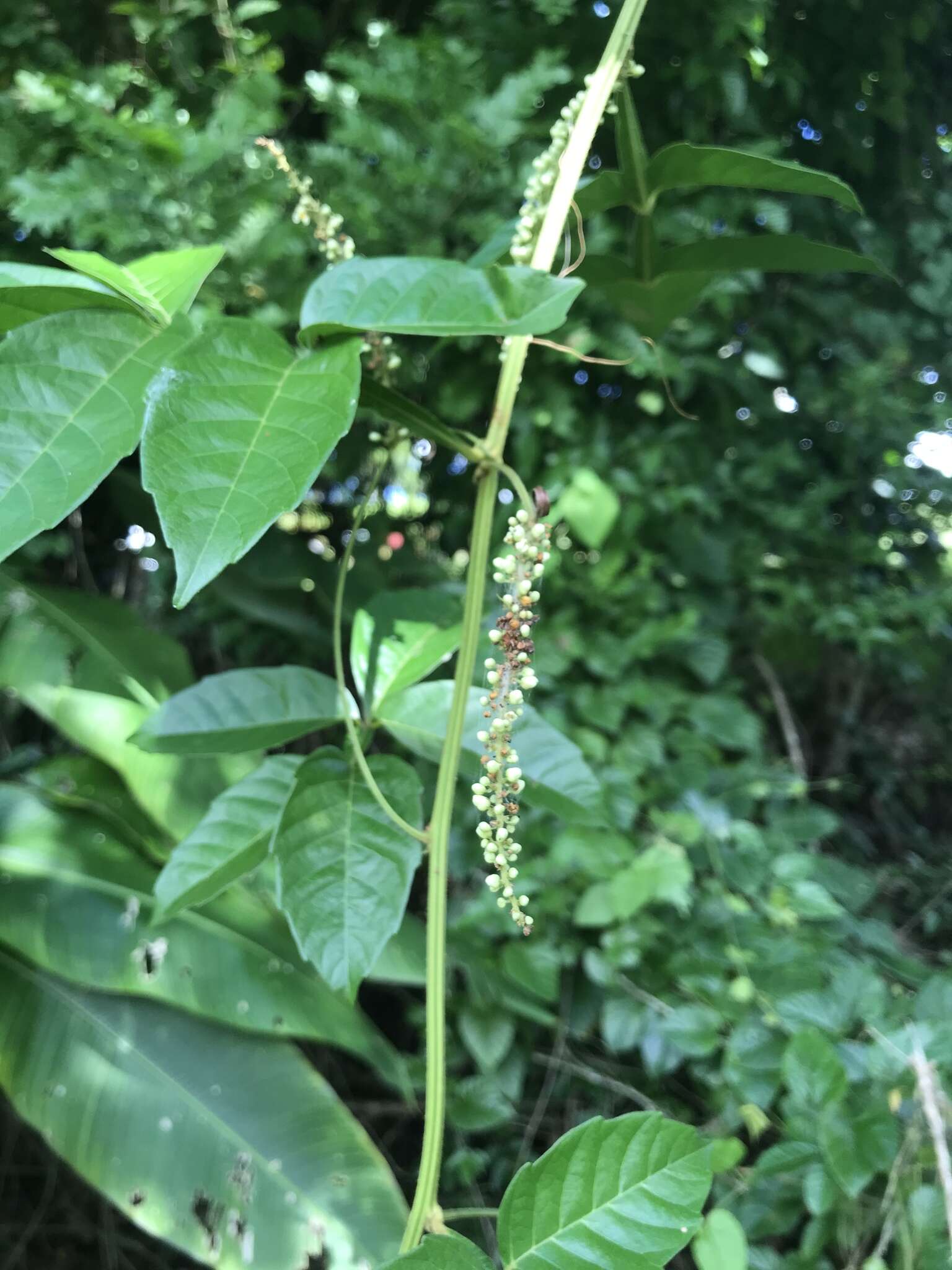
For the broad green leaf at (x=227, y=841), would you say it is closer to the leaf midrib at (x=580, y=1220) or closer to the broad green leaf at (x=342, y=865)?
the broad green leaf at (x=342, y=865)

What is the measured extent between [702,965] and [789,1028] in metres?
0.11

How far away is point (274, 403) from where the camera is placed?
0.84ft

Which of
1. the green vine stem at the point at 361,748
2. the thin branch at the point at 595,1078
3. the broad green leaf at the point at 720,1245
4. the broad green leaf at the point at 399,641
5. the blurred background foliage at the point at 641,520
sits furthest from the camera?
the thin branch at the point at 595,1078

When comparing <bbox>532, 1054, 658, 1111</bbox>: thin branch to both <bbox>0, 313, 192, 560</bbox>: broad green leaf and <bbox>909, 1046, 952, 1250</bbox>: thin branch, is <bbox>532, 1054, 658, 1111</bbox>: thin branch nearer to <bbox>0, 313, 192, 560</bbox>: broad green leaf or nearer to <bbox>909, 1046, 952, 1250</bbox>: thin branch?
<bbox>909, 1046, 952, 1250</bbox>: thin branch

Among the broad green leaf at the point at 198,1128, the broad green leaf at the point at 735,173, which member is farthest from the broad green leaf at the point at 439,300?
the broad green leaf at the point at 198,1128

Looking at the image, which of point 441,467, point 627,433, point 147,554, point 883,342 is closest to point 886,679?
point 883,342

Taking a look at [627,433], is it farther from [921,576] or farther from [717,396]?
[921,576]

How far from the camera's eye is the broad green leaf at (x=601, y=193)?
44cm

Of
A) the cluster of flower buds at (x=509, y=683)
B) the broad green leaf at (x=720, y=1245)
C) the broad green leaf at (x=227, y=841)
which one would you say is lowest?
the broad green leaf at (x=720, y=1245)

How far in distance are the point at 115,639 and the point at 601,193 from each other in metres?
0.82

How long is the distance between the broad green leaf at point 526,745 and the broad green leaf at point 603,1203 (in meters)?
0.16

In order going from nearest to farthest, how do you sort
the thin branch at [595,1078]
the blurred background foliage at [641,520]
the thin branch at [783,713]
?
1. the blurred background foliage at [641,520]
2. the thin branch at [595,1078]
3. the thin branch at [783,713]

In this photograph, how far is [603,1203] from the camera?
0.89ft

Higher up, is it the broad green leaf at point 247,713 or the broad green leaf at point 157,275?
the broad green leaf at point 157,275
